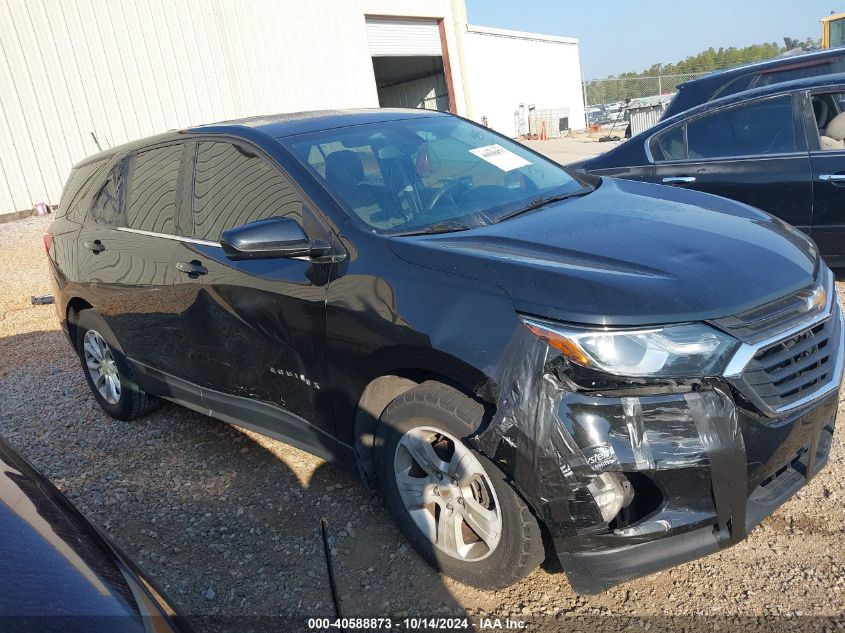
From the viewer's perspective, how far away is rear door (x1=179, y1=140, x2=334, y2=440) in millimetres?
2885

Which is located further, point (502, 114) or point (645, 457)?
point (502, 114)

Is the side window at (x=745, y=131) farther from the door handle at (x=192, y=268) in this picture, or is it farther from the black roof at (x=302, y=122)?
the door handle at (x=192, y=268)

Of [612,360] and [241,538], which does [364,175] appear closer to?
[612,360]

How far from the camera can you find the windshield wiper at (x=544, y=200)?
297cm

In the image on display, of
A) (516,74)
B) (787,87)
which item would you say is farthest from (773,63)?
(516,74)

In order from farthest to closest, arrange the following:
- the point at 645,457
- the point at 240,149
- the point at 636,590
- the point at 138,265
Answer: the point at 138,265 < the point at 240,149 < the point at 636,590 < the point at 645,457

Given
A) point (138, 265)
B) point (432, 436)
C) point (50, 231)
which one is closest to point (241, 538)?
point (432, 436)

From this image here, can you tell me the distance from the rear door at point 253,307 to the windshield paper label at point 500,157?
41.4 inches

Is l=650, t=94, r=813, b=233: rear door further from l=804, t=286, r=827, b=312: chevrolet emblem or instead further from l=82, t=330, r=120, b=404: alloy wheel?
l=82, t=330, r=120, b=404: alloy wheel

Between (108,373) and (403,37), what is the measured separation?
1974cm

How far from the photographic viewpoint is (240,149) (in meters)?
3.34

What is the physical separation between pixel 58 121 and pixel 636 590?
14795 millimetres

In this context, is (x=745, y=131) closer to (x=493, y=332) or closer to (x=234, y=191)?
(x=234, y=191)

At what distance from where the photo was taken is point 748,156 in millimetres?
5449
